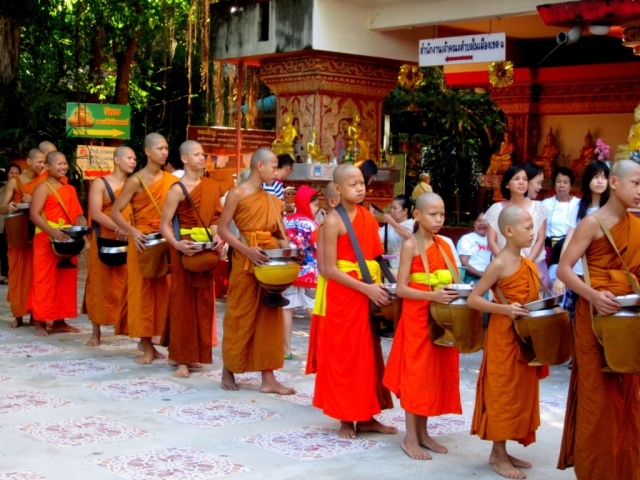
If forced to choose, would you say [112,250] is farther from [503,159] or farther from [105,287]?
[503,159]

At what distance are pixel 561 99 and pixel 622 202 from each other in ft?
36.2

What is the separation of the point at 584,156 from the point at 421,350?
32.5 ft

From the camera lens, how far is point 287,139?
12430mm

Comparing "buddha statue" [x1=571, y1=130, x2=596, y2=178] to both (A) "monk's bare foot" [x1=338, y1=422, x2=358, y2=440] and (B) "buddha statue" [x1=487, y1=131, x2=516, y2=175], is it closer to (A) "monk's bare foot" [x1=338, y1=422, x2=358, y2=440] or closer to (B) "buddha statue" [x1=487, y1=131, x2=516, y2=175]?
(B) "buddha statue" [x1=487, y1=131, x2=516, y2=175]

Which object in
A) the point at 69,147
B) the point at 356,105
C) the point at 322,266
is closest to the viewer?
the point at 322,266

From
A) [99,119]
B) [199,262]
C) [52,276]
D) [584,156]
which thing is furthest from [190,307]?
[99,119]

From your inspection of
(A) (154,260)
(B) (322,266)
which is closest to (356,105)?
(A) (154,260)

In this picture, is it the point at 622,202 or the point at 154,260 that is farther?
the point at 154,260

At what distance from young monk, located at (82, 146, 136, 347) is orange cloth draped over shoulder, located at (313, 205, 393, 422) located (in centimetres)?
346

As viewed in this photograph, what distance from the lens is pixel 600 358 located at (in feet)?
15.3

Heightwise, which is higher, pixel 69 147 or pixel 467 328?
pixel 69 147

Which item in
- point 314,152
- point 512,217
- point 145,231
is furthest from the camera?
point 314,152

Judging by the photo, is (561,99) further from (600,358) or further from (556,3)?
(600,358)

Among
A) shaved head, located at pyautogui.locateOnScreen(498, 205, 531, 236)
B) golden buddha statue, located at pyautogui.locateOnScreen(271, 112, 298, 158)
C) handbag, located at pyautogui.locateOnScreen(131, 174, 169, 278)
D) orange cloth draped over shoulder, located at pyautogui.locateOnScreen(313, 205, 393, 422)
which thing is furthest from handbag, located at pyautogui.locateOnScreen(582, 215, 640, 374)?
golden buddha statue, located at pyautogui.locateOnScreen(271, 112, 298, 158)
